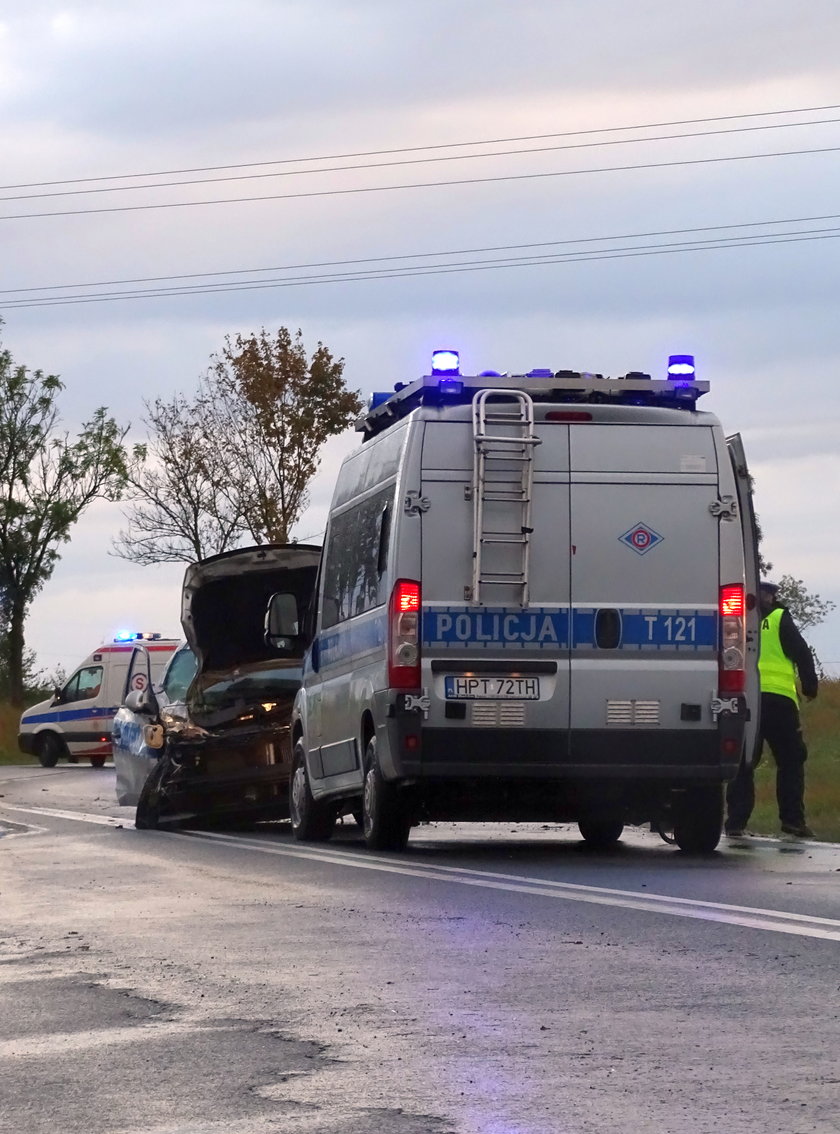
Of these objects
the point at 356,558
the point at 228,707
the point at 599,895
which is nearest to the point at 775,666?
the point at 356,558

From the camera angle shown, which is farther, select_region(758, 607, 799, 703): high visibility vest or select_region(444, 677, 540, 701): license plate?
select_region(758, 607, 799, 703): high visibility vest

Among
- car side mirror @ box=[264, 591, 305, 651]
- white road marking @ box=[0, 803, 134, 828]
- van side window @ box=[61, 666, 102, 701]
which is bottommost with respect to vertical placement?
white road marking @ box=[0, 803, 134, 828]

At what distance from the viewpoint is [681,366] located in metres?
14.1

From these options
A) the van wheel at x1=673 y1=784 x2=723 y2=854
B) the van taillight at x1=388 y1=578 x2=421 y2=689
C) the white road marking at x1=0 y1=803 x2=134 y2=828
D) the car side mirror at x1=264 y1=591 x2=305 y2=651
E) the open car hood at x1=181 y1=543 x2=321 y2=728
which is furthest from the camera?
the white road marking at x1=0 y1=803 x2=134 y2=828

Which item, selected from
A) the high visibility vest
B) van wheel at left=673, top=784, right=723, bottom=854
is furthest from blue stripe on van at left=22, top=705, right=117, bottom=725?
van wheel at left=673, top=784, right=723, bottom=854

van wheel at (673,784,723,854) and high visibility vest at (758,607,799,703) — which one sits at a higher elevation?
high visibility vest at (758,607,799,703)

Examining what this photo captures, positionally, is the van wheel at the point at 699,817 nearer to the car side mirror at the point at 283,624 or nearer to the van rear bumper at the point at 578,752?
the van rear bumper at the point at 578,752

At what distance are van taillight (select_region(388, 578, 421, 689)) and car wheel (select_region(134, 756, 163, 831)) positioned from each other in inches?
199

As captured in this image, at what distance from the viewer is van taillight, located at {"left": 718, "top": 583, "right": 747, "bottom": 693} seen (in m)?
13.5

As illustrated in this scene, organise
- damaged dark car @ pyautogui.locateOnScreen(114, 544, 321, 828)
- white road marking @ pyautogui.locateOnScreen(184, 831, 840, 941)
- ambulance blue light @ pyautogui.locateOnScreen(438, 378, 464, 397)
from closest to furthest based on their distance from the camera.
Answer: white road marking @ pyautogui.locateOnScreen(184, 831, 840, 941), ambulance blue light @ pyautogui.locateOnScreen(438, 378, 464, 397), damaged dark car @ pyautogui.locateOnScreen(114, 544, 321, 828)

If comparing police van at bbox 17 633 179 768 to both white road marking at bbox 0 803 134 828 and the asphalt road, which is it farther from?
the asphalt road

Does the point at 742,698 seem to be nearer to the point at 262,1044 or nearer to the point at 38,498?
the point at 262,1044

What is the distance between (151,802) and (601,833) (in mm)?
4014

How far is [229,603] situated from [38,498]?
151 feet
